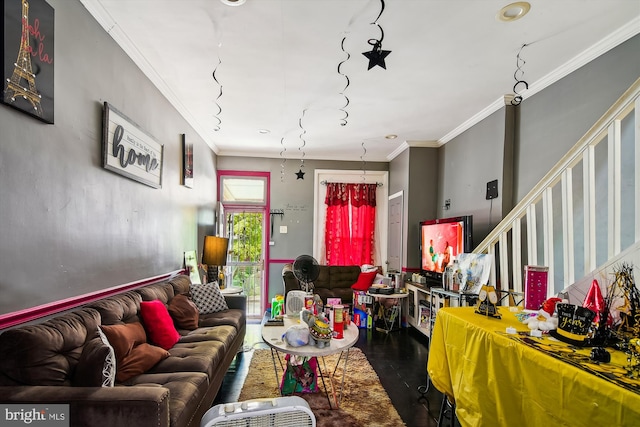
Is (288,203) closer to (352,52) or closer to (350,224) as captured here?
(350,224)

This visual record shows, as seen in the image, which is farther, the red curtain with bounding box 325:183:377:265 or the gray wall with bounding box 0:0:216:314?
the red curtain with bounding box 325:183:377:265

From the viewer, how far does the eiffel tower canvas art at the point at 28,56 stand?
4.93 feet

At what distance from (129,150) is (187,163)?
5.02ft

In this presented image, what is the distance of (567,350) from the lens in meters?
1.42

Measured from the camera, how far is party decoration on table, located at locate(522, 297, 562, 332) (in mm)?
1632

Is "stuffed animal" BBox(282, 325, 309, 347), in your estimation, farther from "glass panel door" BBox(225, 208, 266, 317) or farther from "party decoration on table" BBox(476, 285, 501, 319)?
"glass panel door" BBox(225, 208, 266, 317)

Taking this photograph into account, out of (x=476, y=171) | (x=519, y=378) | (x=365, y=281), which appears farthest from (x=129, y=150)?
(x=365, y=281)

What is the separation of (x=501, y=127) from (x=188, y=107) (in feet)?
11.5

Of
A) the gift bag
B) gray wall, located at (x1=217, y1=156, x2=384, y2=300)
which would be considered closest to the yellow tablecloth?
the gift bag

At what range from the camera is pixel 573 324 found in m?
1.53

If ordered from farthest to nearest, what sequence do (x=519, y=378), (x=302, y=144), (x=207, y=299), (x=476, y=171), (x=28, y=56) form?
(x=302, y=144), (x=476, y=171), (x=207, y=299), (x=28, y=56), (x=519, y=378)

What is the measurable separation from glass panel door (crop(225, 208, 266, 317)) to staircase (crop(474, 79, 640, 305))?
4130mm

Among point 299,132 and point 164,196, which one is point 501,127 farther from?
point 164,196

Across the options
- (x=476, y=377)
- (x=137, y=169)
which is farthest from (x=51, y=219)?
(x=476, y=377)
